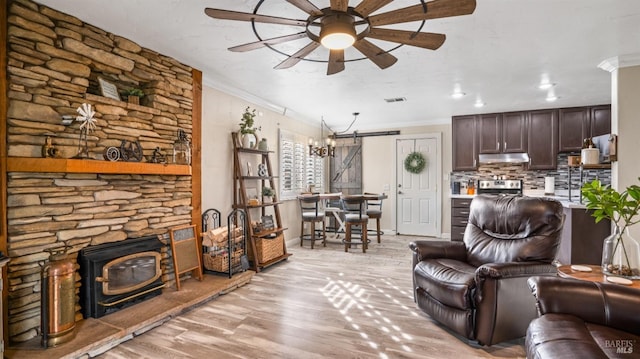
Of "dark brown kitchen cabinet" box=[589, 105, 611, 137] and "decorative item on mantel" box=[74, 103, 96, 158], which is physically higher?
"dark brown kitchen cabinet" box=[589, 105, 611, 137]

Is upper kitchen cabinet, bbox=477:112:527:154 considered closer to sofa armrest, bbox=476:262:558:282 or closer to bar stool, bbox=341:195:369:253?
bar stool, bbox=341:195:369:253

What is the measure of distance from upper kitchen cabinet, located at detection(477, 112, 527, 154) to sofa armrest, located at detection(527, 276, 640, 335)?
4.72m

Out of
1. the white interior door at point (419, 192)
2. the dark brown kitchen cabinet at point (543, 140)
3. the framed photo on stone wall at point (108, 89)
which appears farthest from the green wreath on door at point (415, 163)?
the framed photo on stone wall at point (108, 89)

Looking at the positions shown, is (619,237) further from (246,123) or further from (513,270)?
(246,123)

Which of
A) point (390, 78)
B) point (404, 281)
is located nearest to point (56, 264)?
point (404, 281)

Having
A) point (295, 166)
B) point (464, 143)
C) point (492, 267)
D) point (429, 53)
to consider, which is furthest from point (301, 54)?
point (464, 143)

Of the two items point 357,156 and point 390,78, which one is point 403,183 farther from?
point 390,78

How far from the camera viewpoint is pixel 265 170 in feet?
16.0

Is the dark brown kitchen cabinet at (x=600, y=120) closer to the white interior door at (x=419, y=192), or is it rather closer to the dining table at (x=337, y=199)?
the white interior door at (x=419, y=192)

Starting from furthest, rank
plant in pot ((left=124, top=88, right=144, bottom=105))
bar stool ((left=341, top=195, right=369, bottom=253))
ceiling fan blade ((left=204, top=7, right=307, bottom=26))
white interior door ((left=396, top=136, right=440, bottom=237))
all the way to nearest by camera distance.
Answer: white interior door ((left=396, top=136, right=440, bottom=237)), bar stool ((left=341, top=195, right=369, bottom=253)), plant in pot ((left=124, top=88, right=144, bottom=105)), ceiling fan blade ((left=204, top=7, right=307, bottom=26))

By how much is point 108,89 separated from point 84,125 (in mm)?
486

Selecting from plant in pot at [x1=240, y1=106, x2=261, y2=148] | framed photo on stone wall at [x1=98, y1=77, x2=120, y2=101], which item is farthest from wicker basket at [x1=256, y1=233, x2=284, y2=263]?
framed photo on stone wall at [x1=98, y1=77, x2=120, y2=101]

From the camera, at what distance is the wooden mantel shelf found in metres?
2.19

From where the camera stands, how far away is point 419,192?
269 inches
